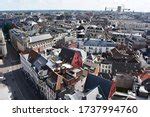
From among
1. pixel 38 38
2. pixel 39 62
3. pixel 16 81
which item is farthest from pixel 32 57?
pixel 38 38

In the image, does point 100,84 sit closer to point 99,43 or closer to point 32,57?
point 32,57

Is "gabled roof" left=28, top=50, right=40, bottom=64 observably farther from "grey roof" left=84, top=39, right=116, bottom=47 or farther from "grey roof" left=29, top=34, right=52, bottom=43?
"grey roof" left=84, top=39, right=116, bottom=47

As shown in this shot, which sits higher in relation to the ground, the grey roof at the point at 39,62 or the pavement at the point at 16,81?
the grey roof at the point at 39,62

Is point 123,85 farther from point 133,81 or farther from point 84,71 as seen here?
point 84,71

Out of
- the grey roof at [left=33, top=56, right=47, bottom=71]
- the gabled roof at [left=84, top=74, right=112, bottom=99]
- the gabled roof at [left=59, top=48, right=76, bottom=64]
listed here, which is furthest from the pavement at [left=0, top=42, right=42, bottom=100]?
the gabled roof at [left=84, top=74, right=112, bottom=99]

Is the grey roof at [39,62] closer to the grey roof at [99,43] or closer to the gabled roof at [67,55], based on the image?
the gabled roof at [67,55]

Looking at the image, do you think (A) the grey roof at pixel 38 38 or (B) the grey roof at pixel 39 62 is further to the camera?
(A) the grey roof at pixel 38 38

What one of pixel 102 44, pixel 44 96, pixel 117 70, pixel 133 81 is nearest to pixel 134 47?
pixel 102 44

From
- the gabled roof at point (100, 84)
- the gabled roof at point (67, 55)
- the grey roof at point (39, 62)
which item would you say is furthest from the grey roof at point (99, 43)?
the gabled roof at point (100, 84)
